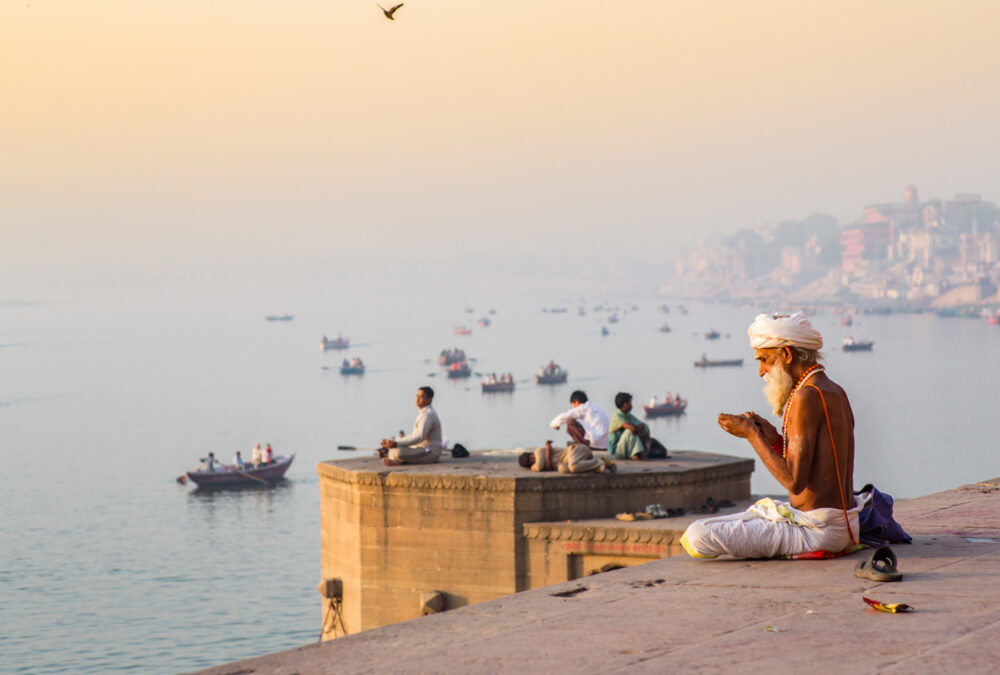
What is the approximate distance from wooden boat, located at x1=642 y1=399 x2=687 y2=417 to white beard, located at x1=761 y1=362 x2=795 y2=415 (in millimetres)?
87112

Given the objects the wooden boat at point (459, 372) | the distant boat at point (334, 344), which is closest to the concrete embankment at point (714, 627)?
the wooden boat at point (459, 372)

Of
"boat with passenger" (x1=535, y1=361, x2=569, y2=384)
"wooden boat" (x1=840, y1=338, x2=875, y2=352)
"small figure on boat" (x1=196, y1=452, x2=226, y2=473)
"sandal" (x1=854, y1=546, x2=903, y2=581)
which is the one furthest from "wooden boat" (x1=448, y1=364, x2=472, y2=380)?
"sandal" (x1=854, y1=546, x2=903, y2=581)

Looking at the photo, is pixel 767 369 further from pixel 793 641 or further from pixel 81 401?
pixel 81 401

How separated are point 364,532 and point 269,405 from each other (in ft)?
327

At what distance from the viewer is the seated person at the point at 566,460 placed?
1399cm

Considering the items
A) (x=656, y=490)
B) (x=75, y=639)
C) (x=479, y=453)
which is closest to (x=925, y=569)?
(x=656, y=490)

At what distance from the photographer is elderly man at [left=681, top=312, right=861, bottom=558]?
618 centimetres

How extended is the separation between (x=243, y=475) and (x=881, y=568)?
65200 mm

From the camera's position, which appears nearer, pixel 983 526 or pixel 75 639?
pixel 983 526

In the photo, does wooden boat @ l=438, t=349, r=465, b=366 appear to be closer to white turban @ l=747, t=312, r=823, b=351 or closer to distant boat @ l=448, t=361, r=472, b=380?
distant boat @ l=448, t=361, r=472, b=380

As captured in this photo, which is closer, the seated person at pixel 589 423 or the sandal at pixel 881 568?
the sandal at pixel 881 568

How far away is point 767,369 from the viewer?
650cm

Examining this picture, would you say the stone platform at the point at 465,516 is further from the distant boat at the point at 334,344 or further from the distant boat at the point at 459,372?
the distant boat at the point at 334,344

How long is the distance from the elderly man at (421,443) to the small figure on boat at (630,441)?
2.19 metres
